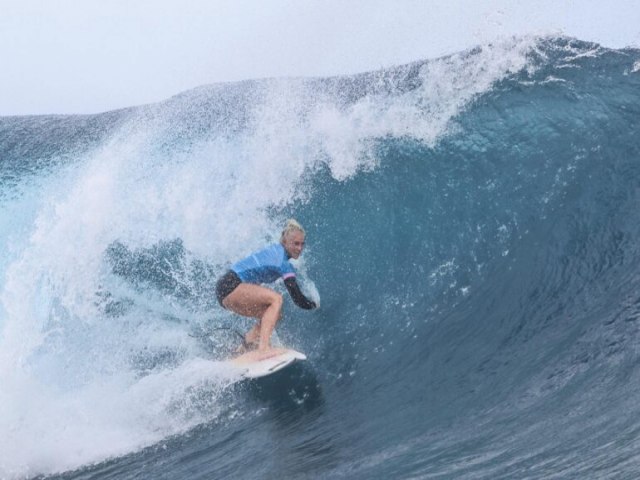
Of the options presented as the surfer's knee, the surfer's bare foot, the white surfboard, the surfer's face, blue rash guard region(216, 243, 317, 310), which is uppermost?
the surfer's face

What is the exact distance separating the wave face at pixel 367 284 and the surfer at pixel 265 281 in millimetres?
555

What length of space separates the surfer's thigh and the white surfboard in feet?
1.57

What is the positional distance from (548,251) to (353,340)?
2.22m

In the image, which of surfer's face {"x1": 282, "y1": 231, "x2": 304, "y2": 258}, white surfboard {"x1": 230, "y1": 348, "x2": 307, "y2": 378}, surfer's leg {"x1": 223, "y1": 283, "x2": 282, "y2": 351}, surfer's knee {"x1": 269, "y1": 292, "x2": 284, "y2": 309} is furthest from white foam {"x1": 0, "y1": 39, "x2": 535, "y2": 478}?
surfer's face {"x1": 282, "y1": 231, "x2": 304, "y2": 258}

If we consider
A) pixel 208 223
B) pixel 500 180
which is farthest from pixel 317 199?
pixel 500 180

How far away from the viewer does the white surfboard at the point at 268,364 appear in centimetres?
605

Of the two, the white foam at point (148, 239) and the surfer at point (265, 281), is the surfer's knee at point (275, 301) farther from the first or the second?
the white foam at point (148, 239)

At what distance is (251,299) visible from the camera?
6324 mm

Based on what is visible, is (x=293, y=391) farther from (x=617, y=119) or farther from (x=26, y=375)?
(x=617, y=119)

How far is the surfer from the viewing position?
243 inches

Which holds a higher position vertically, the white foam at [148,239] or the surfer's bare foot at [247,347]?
the white foam at [148,239]

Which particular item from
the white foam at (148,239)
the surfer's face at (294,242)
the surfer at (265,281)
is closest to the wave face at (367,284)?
the white foam at (148,239)

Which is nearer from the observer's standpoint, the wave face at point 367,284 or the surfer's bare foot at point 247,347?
the wave face at point 367,284

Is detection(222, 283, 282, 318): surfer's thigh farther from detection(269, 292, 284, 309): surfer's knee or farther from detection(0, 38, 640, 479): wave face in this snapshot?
detection(0, 38, 640, 479): wave face
